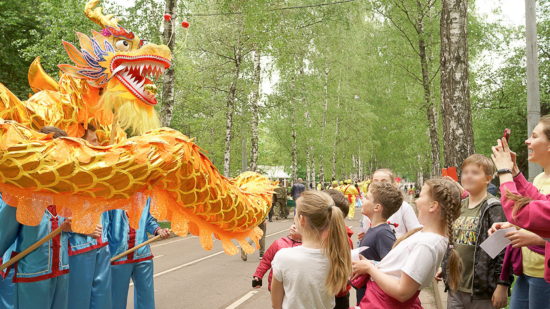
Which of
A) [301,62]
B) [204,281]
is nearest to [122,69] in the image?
[204,281]

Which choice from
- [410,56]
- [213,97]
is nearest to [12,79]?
[213,97]

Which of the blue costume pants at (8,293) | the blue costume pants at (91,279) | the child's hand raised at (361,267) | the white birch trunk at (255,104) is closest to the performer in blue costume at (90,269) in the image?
the blue costume pants at (91,279)

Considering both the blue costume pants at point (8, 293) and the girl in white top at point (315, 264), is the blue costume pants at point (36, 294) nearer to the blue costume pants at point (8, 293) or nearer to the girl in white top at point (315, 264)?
the blue costume pants at point (8, 293)

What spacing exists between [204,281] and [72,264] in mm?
3985

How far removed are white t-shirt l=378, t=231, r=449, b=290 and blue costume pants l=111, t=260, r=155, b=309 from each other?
272 centimetres

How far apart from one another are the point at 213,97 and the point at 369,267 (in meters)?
20.6

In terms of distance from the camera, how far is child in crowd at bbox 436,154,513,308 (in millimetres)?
3168

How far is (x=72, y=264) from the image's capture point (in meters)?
3.65

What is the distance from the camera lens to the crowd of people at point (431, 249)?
2.42 metres

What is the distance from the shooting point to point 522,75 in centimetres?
2095

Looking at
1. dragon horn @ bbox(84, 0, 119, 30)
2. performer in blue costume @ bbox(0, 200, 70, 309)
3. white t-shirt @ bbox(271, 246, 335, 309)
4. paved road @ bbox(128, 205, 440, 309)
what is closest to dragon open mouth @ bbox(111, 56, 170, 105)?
dragon horn @ bbox(84, 0, 119, 30)

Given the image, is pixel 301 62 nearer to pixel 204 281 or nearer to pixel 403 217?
pixel 204 281

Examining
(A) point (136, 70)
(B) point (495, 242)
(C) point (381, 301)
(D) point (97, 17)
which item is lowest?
(C) point (381, 301)

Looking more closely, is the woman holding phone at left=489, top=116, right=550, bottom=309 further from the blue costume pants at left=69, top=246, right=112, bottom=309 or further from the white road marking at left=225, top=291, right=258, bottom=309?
the white road marking at left=225, top=291, right=258, bottom=309
